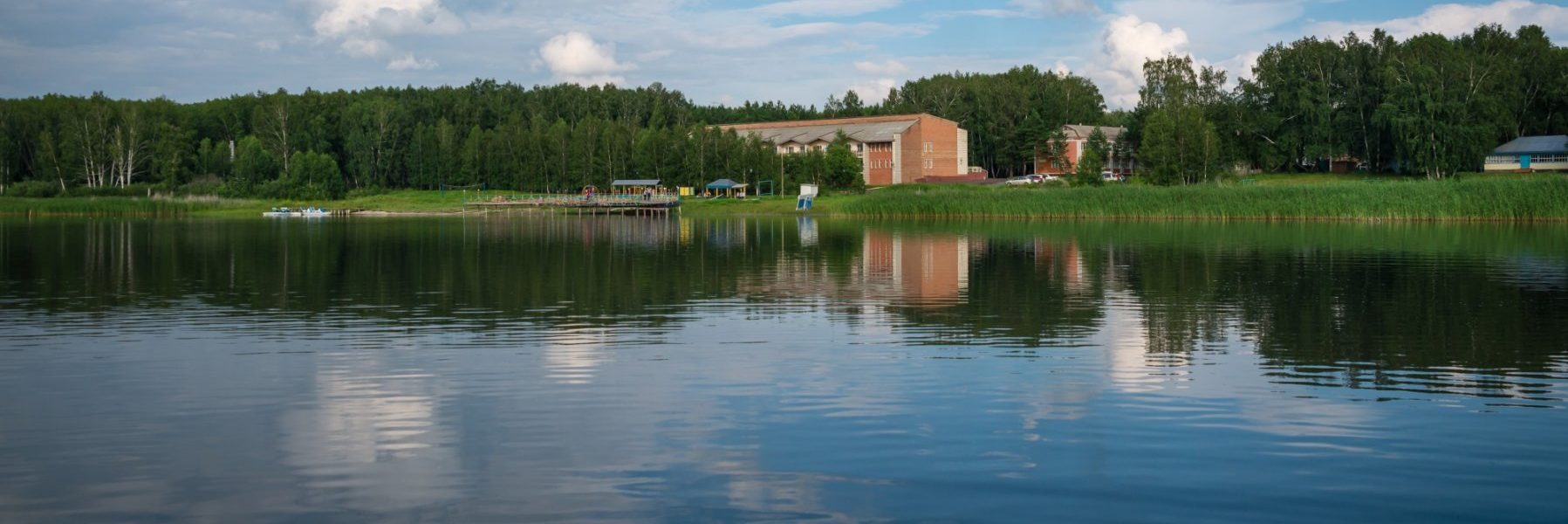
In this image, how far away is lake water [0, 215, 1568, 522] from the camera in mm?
9891

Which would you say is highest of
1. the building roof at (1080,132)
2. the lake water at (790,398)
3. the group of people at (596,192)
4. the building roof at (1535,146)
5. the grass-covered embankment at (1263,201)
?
the building roof at (1080,132)

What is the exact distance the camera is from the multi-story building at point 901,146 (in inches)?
4582

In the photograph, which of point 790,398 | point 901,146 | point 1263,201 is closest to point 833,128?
point 901,146

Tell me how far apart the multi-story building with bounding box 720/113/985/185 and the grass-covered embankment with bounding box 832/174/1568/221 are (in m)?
33.0

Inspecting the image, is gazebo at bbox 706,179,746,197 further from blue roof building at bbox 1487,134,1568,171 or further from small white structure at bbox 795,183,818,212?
blue roof building at bbox 1487,134,1568,171

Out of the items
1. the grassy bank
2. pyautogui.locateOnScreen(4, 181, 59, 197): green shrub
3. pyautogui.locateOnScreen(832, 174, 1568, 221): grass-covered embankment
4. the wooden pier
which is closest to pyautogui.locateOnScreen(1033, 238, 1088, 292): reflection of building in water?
pyautogui.locateOnScreen(832, 174, 1568, 221): grass-covered embankment

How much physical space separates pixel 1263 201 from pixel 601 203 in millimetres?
52110

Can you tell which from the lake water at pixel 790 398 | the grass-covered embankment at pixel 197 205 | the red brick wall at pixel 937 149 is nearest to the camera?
the lake water at pixel 790 398

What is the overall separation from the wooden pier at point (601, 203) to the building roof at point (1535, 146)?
203 feet

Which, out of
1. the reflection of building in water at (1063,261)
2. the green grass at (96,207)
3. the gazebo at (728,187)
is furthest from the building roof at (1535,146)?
the green grass at (96,207)

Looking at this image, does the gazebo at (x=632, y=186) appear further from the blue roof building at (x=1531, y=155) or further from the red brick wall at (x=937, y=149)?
the blue roof building at (x=1531, y=155)

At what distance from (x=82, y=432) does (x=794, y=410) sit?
700 centimetres

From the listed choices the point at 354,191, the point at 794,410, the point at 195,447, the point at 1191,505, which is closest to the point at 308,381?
the point at 195,447

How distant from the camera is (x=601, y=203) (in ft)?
333
